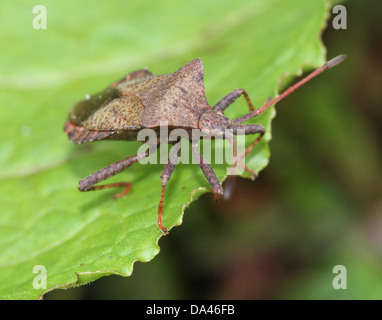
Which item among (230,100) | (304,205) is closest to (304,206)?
(304,205)

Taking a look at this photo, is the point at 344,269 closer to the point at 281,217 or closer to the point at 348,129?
the point at 281,217

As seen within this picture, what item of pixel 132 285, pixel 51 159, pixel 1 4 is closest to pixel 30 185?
pixel 51 159

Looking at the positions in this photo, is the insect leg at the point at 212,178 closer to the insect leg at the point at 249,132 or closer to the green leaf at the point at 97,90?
the green leaf at the point at 97,90

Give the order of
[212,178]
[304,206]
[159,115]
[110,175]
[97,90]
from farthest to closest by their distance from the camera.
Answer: [304,206] < [97,90] < [110,175] < [159,115] < [212,178]

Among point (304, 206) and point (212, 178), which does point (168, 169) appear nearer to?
point (212, 178)

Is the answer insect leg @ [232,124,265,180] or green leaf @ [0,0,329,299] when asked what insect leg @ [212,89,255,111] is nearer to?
green leaf @ [0,0,329,299]

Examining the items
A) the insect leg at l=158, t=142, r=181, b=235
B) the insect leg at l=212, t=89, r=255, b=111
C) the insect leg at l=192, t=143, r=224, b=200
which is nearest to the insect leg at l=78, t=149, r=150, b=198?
the insect leg at l=158, t=142, r=181, b=235

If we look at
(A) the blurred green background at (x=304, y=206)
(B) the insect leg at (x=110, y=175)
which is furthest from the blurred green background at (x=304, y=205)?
(B) the insect leg at (x=110, y=175)
